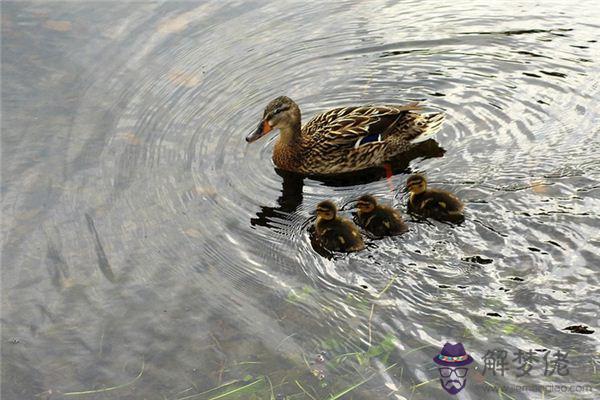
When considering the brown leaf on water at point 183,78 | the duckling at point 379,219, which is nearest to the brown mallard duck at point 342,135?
the duckling at point 379,219

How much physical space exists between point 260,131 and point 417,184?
4.60ft

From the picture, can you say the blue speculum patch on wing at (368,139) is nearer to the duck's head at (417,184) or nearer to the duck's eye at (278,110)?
the duck's eye at (278,110)

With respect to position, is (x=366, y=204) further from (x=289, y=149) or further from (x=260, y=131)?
(x=260, y=131)

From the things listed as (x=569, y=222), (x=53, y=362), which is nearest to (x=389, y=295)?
(x=569, y=222)

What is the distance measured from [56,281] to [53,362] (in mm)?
689

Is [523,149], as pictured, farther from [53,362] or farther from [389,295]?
[53,362]

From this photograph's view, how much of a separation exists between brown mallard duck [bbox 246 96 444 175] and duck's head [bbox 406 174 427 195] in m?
0.82

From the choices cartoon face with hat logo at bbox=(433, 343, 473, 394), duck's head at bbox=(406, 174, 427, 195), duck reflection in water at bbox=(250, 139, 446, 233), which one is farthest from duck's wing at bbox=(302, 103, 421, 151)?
cartoon face with hat logo at bbox=(433, 343, 473, 394)

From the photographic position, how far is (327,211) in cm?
513

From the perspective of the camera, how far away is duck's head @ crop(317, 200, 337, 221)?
5137 mm

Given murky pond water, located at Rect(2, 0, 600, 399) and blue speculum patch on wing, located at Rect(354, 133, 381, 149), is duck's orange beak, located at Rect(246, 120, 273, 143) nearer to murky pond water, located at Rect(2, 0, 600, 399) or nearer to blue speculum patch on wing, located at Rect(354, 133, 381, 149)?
murky pond water, located at Rect(2, 0, 600, 399)

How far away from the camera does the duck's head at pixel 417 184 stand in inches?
211

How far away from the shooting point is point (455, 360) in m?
4.05

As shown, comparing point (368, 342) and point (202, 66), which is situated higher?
point (202, 66)
